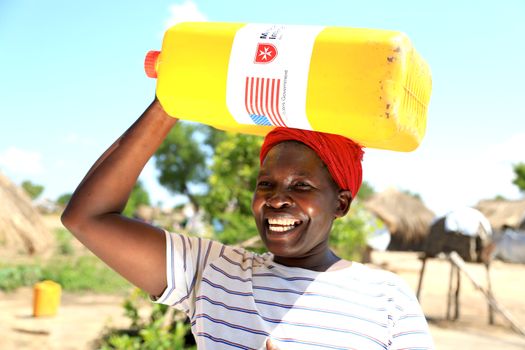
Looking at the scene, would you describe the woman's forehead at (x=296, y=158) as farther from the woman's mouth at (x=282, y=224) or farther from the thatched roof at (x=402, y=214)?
the thatched roof at (x=402, y=214)

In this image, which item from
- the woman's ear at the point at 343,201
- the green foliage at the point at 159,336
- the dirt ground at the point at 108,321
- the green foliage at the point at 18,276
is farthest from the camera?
the green foliage at the point at 18,276

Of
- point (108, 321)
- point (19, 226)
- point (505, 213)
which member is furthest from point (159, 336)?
point (505, 213)

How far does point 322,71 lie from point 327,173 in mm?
338

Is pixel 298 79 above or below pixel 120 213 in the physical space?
above

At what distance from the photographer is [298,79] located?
4.83 feet

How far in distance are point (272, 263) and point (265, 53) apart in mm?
581

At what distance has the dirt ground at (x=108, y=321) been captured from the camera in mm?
6969

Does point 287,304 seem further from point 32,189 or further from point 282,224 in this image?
point 32,189

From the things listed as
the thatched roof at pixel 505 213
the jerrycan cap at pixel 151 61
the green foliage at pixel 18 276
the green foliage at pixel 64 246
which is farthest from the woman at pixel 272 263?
the thatched roof at pixel 505 213

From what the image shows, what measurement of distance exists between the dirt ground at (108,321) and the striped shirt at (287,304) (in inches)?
173

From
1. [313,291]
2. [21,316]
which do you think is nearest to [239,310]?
[313,291]

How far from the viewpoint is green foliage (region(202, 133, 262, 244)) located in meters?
5.66

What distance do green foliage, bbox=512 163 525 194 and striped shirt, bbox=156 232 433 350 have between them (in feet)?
103

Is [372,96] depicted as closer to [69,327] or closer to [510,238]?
[69,327]
